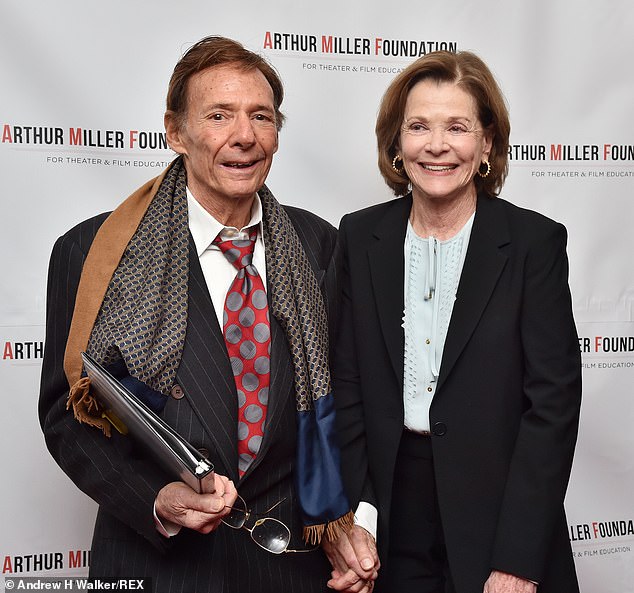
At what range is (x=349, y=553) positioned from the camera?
188 cm

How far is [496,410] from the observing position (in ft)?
6.28

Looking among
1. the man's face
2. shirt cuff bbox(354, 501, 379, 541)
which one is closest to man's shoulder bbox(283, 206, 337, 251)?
the man's face

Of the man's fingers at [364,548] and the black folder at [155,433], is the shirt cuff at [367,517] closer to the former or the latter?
the man's fingers at [364,548]

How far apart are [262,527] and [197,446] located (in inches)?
9.1

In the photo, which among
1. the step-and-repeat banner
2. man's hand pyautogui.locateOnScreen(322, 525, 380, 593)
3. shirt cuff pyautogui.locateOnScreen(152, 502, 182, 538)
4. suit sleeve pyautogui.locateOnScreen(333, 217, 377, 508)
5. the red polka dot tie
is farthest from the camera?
the step-and-repeat banner

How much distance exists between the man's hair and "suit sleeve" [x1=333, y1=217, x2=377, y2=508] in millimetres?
567

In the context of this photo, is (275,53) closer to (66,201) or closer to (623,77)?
(66,201)

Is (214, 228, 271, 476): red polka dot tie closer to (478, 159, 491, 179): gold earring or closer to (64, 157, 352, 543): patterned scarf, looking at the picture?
(64, 157, 352, 543): patterned scarf

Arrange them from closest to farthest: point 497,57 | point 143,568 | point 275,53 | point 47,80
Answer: point 143,568 → point 47,80 → point 275,53 → point 497,57

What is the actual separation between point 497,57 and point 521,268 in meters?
1.38

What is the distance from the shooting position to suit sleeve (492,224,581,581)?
6.15 ft

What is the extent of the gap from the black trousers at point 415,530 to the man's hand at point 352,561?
12 centimetres

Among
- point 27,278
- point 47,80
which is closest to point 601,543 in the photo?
point 27,278

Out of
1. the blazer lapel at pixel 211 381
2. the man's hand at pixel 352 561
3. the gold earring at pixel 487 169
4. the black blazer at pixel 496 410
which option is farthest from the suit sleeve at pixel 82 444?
the gold earring at pixel 487 169
